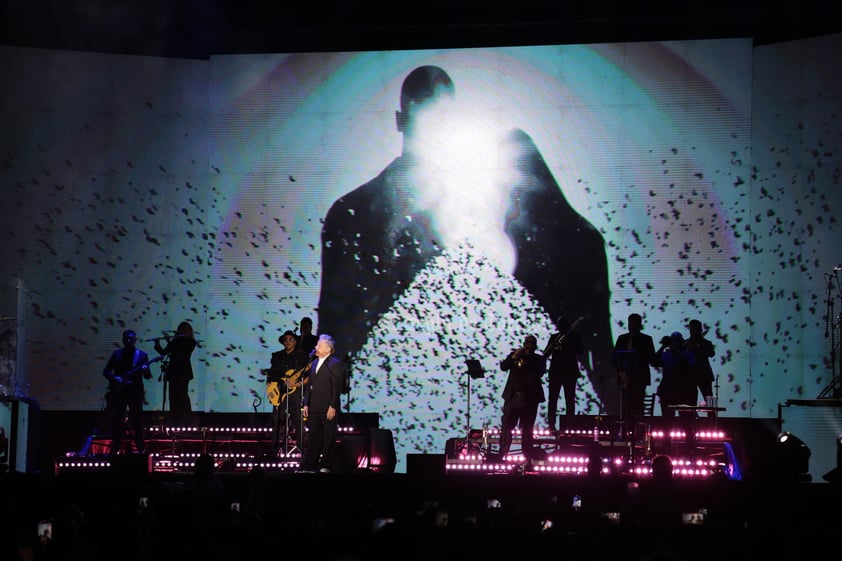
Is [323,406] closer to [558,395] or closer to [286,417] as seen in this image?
[286,417]

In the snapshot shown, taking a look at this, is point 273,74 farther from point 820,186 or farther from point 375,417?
point 820,186

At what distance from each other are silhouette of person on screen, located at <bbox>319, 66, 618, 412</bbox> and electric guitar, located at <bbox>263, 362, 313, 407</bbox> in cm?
226

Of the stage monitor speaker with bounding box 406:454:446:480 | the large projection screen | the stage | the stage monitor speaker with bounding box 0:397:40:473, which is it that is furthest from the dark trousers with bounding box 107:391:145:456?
the stage monitor speaker with bounding box 406:454:446:480

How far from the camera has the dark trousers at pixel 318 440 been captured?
32.4 ft

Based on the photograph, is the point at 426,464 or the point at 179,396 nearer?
the point at 426,464

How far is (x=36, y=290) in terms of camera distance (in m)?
13.4

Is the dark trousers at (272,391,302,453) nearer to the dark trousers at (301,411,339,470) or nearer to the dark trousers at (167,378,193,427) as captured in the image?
the dark trousers at (301,411,339,470)

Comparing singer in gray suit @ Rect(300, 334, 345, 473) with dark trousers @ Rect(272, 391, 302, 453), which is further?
dark trousers @ Rect(272, 391, 302, 453)

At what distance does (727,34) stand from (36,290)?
8.98 metres

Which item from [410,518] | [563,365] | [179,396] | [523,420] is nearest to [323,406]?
[523,420]

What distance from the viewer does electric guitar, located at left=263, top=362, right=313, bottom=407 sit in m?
10.8

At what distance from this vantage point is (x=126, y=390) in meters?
11.1

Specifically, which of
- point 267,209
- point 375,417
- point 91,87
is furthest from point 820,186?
point 91,87

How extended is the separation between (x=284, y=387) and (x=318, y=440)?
118 centimetres
